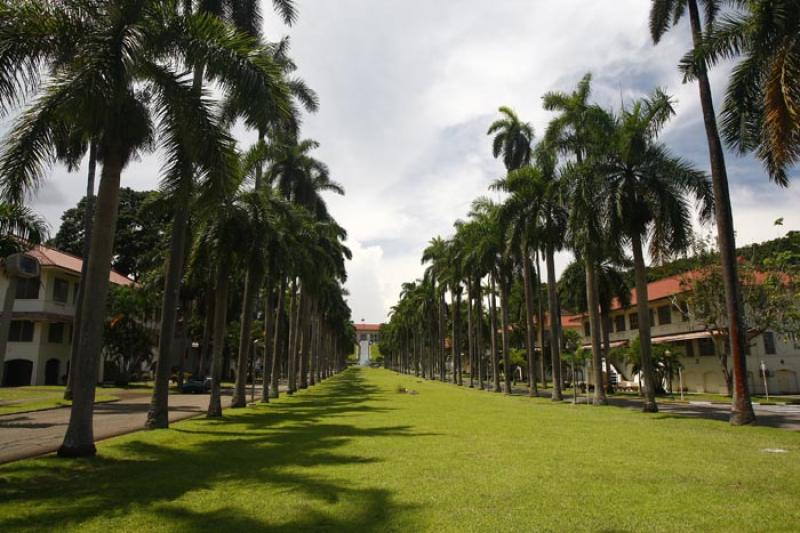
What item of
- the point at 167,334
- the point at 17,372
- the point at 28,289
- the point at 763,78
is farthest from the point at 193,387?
the point at 763,78

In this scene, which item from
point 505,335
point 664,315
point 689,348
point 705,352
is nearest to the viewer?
point 505,335

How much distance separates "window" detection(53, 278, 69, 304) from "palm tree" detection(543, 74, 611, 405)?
38.0 metres

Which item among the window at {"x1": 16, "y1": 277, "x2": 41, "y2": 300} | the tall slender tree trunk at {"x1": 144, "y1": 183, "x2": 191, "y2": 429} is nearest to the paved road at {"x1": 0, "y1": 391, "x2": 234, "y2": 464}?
the tall slender tree trunk at {"x1": 144, "y1": 183, "x2": 191, "y2": 429}

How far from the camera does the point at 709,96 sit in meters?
19.4

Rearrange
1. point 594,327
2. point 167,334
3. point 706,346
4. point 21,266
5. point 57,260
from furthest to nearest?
point 57,260, point 706,346, point 594,327, point 167,334, point 21,266

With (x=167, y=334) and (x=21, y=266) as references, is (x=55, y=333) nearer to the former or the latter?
(x=21, y=266)

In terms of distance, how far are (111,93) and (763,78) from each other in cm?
1549

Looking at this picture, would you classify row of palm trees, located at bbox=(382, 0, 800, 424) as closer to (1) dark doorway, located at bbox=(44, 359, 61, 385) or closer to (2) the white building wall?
(2) the white building wall

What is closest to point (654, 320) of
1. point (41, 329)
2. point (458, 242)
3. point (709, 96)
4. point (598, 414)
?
point (458, 242)

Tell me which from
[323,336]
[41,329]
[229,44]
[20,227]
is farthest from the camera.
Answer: [323,336]

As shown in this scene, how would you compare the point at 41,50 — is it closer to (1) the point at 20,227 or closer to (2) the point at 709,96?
(1) the point at 20,227

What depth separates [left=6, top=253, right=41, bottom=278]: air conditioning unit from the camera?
1655 cm

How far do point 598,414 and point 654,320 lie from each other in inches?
1096

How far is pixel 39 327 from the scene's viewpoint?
1654 inches
